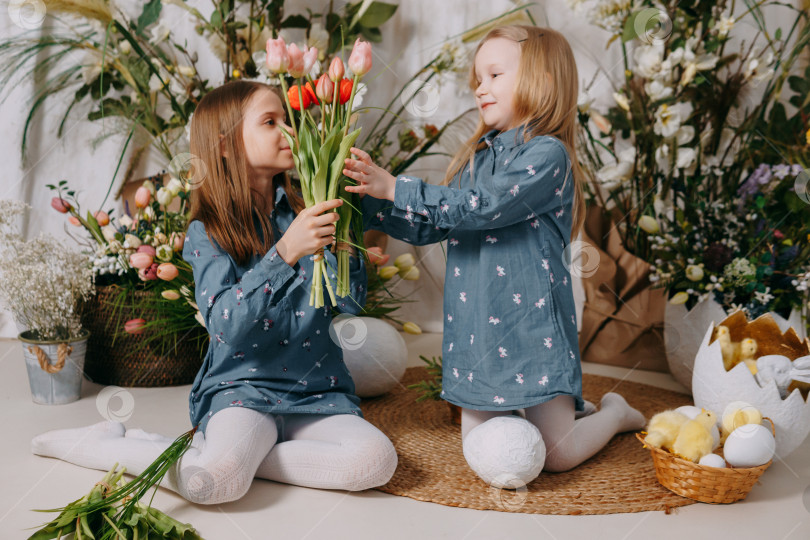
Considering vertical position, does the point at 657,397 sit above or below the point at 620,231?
below

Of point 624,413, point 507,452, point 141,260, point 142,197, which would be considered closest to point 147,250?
point 141,260

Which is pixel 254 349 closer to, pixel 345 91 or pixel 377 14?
pixel 345 91

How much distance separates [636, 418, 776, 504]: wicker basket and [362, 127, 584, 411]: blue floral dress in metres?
0.21

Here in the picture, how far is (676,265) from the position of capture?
184 centimetres

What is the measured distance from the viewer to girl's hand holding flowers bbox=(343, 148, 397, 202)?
3.92 ft

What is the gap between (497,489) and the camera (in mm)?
1285

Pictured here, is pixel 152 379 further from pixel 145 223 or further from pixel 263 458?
pixel 263 458

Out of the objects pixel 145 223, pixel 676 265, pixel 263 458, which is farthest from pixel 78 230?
pixel 676 265

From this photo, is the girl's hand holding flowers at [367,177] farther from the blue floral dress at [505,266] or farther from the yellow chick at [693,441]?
the yellow chick at [693,441]

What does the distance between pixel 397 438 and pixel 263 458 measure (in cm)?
33

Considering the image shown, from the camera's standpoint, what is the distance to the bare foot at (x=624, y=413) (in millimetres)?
1531

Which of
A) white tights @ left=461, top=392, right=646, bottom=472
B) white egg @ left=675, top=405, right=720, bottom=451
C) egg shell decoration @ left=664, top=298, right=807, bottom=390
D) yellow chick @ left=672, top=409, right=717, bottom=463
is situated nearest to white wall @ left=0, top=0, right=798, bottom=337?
egg shell decoration @ left=664, top=298, right=807, bottom=390

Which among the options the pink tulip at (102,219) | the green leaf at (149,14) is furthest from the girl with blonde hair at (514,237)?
the green leaf at (149,14)

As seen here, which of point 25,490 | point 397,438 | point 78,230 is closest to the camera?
point 25,490
